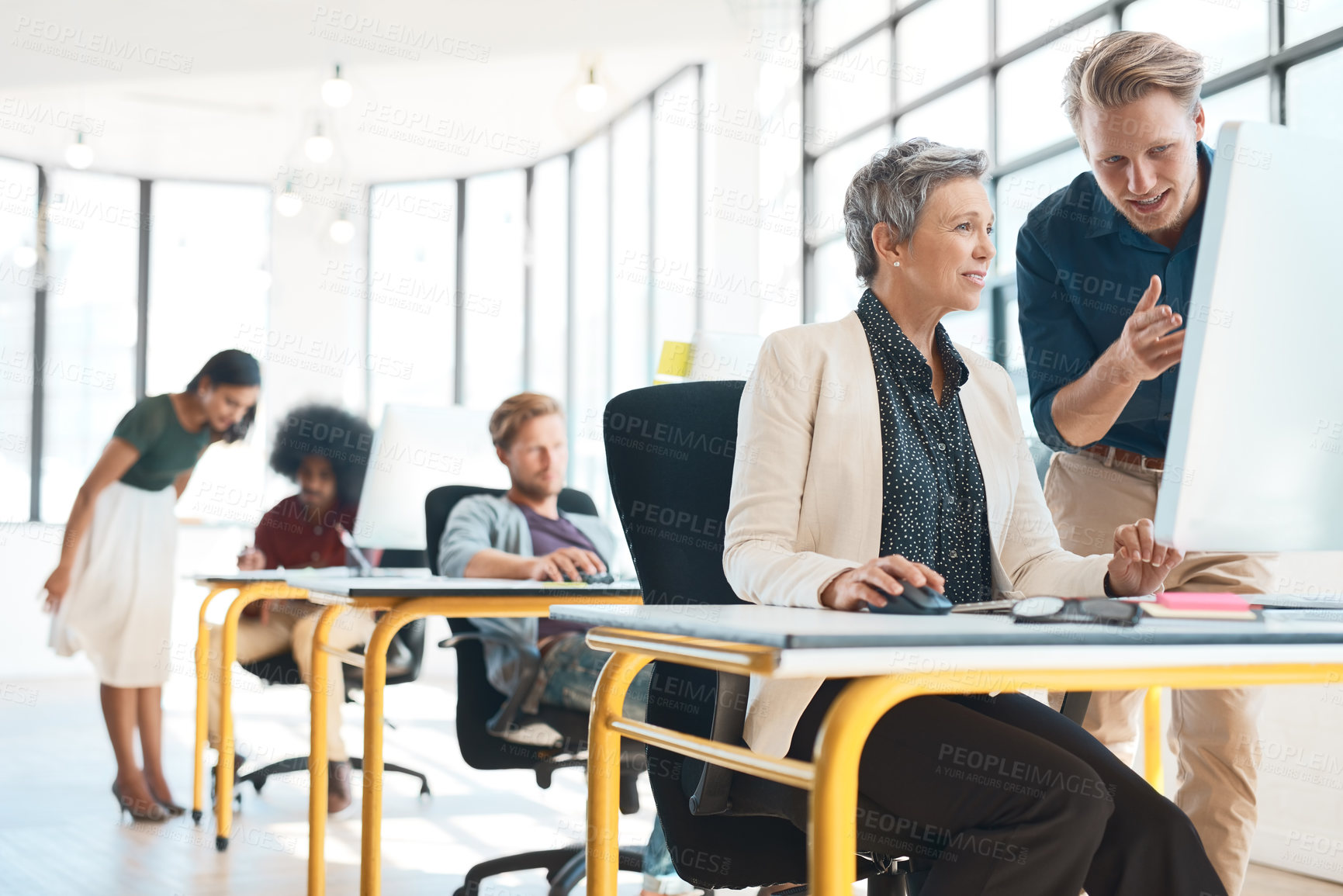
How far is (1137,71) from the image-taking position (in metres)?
1.49

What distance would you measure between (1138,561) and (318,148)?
16.2 feet

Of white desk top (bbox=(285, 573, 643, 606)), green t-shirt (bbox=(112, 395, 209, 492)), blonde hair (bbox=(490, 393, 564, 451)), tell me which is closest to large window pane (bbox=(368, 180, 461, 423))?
green t-shirt (bbox=(112, 395, 209, 492))

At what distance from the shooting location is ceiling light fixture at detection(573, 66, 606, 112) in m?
4.44

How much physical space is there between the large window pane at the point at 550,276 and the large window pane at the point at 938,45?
272 cm

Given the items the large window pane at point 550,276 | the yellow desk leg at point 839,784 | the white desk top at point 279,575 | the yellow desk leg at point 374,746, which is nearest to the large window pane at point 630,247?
the large window pane at point 550,276

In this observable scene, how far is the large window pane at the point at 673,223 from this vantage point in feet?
18.4

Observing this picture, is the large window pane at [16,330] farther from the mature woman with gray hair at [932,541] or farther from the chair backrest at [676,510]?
the mature woman with gray hair at [932,541]

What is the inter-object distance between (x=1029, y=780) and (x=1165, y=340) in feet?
1.46

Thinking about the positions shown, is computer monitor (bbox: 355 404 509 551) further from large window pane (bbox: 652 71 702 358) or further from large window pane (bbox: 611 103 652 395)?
→ large window pane (bbox: 611 103 652 395)

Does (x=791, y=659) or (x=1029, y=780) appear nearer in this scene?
(x=791, y=659)

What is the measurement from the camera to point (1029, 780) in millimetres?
1102

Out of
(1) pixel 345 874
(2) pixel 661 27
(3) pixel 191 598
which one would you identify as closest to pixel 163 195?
(3) pixel 191 598

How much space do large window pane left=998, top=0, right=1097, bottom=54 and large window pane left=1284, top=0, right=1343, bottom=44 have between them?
76 centimetres

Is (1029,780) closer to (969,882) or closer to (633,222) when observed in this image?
(969,882)
